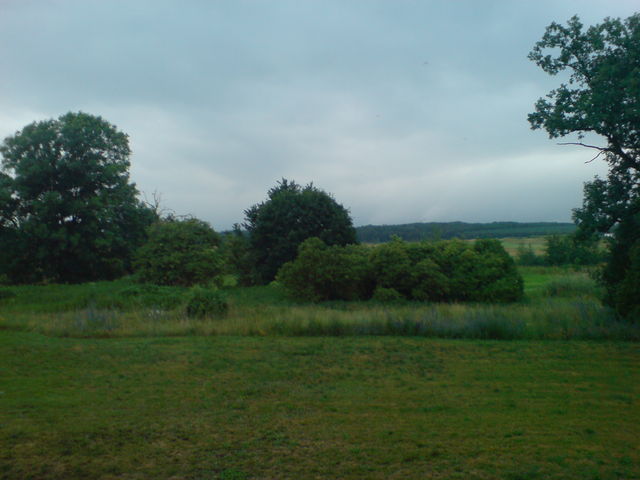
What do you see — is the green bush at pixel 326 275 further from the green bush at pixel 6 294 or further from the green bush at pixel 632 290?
the green bush at pixel 6 294

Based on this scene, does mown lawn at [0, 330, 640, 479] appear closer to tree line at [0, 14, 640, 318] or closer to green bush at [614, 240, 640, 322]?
green bush at [614, 240, 640, 322]

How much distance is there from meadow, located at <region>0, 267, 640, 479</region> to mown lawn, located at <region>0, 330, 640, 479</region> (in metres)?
0.03

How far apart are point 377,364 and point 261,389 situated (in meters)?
2.38

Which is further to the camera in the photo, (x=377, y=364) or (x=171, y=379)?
(x=377, y=364)

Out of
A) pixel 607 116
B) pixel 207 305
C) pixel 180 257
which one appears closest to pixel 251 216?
pixel 180 257

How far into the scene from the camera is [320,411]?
23.0 ft

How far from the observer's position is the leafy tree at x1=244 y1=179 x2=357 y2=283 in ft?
84.9

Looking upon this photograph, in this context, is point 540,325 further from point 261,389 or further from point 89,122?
point 89,122

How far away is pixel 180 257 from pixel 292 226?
5779mm

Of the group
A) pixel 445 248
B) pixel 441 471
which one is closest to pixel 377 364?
pixel 441 471

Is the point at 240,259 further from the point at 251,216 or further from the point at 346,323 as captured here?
the point at 346,323

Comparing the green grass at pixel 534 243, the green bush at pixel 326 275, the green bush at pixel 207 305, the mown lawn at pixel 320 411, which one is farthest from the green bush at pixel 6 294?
the green grass at pixel 534 243

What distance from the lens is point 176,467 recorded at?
210 inches

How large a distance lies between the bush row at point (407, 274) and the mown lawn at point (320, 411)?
7065 mm
